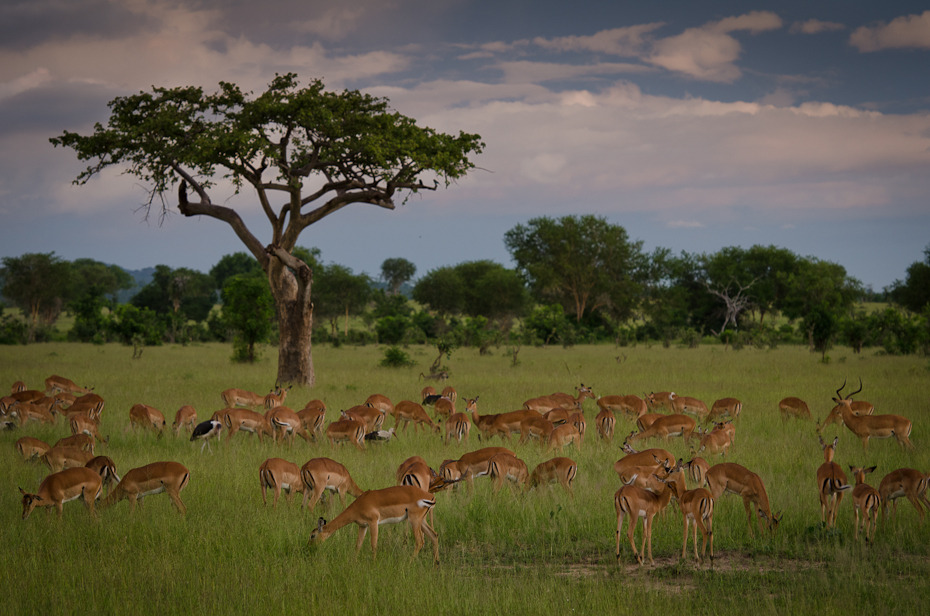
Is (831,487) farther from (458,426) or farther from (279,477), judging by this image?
(458,426)

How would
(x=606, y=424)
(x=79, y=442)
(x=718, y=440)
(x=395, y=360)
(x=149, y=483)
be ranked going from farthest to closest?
(x=395, y=360) → (x=606, y=424) → (x=718, y=440) → (x=79, y=442) → (x=149, y=483)

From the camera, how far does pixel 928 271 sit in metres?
55.6

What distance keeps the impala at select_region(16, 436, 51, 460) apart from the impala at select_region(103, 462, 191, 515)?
265 cm

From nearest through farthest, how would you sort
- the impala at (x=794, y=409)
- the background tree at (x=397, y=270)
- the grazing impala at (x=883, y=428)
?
the grazing impala at (x=883, y=428)
the impala at (x=794, y=409)
the background tree at (x=397, y=270)

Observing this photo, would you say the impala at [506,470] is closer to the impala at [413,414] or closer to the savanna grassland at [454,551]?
the savanna grassland at [454,551]

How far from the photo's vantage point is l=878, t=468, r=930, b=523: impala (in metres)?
7.57

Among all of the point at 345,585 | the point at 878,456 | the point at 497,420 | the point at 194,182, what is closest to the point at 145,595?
the point at 345,585

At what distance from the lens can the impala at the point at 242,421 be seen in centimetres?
1277

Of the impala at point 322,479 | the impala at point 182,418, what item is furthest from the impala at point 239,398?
the impala at point 322,479

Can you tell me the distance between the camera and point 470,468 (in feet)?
30.5

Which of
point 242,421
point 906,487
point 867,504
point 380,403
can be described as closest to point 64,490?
point 242,421

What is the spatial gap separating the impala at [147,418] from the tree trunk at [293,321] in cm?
874

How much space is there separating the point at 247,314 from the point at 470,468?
23887mm

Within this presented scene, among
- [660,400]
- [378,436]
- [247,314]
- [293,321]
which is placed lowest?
[378,436]
